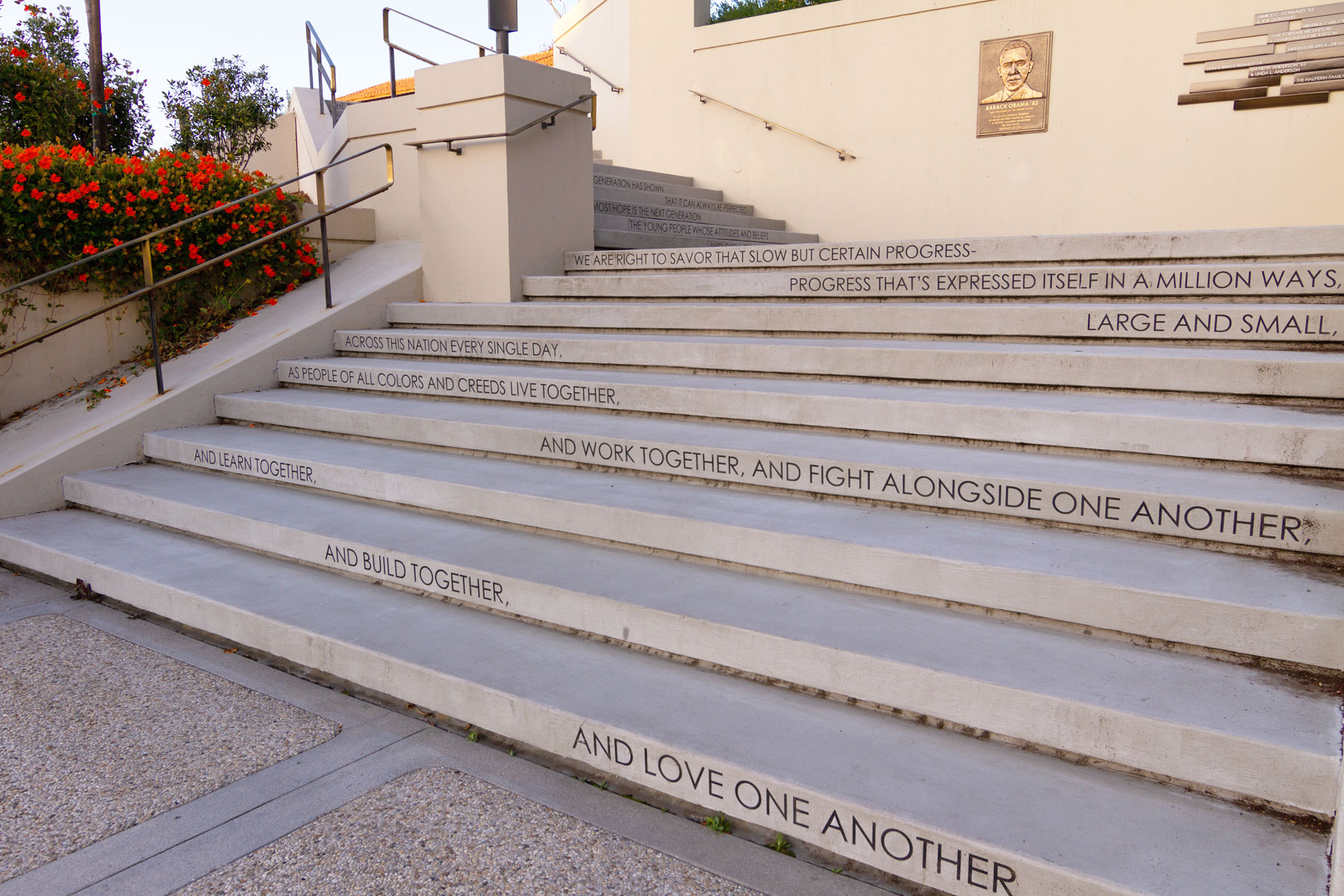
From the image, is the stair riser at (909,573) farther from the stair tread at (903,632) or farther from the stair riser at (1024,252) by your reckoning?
the stair riser at (1024,252)

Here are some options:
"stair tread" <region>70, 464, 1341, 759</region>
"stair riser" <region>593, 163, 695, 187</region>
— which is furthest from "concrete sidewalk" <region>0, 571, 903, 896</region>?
"stair riser" <region>593, 163, 695, 187</region>

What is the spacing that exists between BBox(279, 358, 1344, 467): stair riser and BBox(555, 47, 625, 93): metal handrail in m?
7.53

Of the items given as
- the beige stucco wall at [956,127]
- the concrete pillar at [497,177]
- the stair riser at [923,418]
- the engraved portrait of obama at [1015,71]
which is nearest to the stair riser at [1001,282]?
the concrete pillar at [497,177]

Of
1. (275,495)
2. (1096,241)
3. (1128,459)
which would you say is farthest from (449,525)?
(1096,241)

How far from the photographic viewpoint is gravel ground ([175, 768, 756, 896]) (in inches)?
85.2

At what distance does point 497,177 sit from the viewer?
6480 mm

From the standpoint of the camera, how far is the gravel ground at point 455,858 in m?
2.16

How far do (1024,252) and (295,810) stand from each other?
15.4ft

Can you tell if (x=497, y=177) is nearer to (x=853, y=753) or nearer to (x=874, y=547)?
(x=874, y=547)

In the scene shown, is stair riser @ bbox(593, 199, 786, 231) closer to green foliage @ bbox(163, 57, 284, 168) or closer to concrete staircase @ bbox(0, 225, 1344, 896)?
concrete staircase @ bbox(0, 225, 1344, 896)

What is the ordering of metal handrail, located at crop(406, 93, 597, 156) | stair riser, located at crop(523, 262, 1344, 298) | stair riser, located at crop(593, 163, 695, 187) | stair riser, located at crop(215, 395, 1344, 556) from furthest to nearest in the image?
stair riser, located at crop(593, 163, 695, 187), metal handrail, located at crop(406, 93, 597, 156), stair riser, located at crop(523, 262, 1344, 298), stair riser, located at crop(215, 395, 1344, 556)

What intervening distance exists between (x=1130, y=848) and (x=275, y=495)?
4.35 meters

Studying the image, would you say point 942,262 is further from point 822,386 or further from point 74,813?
point 74,813

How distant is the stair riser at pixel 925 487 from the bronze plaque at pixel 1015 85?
648 centimetres
